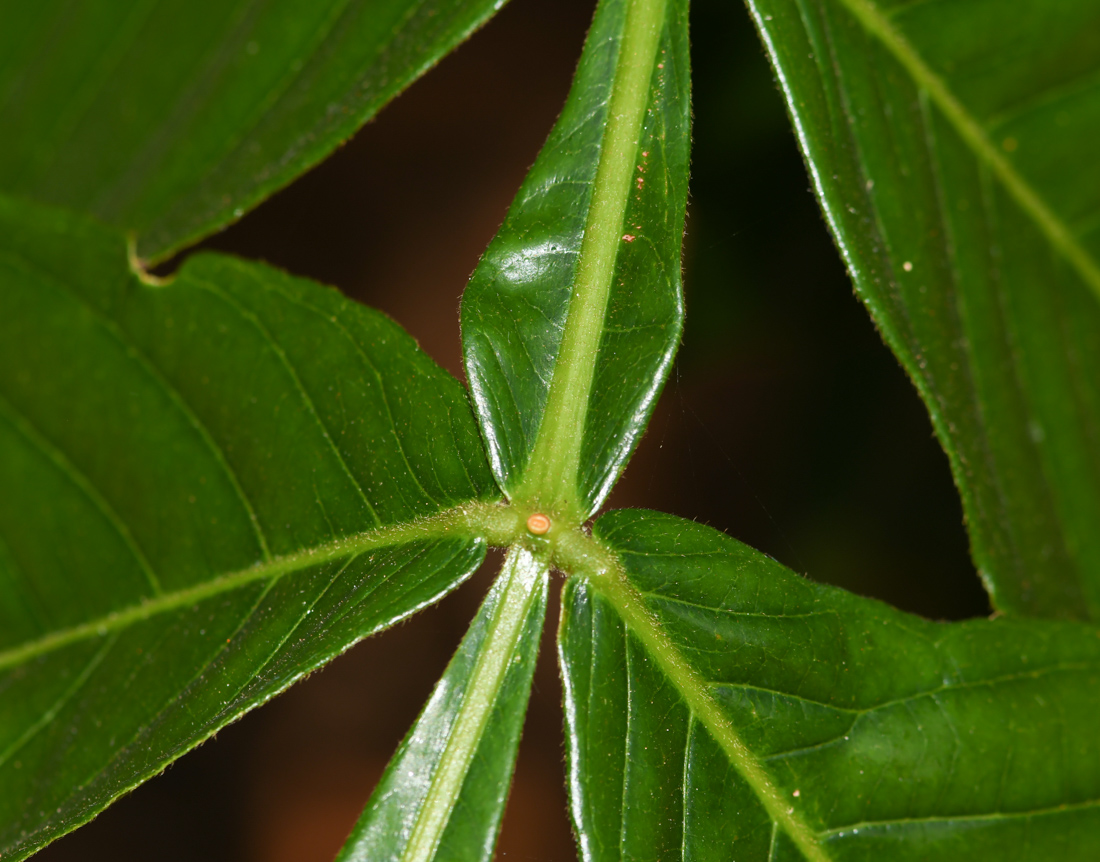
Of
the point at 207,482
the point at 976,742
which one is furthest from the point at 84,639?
the point at 976,742

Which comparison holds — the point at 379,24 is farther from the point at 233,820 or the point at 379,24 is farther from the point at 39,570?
the point at 233,820

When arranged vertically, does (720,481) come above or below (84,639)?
above

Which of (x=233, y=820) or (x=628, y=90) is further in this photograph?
(x=233, y=820)

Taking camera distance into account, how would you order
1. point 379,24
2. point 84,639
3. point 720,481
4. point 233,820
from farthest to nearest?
point 233,820 < point 720,481 < point 379,24 < point 84,639

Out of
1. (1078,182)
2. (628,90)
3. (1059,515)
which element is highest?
(628,90)

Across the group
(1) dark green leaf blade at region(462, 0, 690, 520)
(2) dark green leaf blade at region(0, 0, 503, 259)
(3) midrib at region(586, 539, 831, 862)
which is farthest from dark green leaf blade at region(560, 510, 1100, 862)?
(2) dark green leaf blade at region(0, 0, 503, 259)

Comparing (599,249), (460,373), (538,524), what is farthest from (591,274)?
(460,373)
